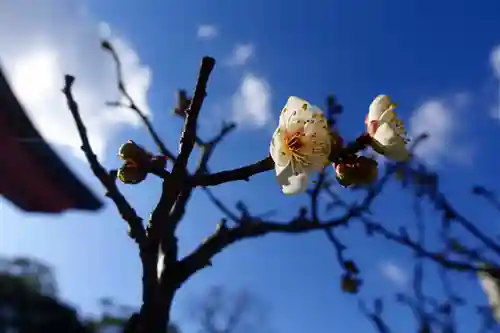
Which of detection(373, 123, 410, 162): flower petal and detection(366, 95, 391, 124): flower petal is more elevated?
detection(366, 95, 391, 124): flower petal

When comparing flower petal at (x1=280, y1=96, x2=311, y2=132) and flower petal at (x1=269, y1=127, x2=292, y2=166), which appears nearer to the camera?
flower petal at (x1=269, y1=127, x2=292, y2=166)

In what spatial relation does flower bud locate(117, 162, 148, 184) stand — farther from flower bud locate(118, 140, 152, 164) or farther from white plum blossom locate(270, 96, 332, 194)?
white plum blossom locate(270, 96, 332, 194)

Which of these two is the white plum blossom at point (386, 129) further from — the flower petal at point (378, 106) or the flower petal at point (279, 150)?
the flower petal at point (279, 150)

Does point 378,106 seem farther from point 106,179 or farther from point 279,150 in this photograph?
point 106,179

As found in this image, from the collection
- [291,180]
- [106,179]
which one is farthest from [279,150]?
[106,179]

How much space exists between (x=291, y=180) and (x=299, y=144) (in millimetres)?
97

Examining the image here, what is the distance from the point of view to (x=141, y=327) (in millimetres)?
735

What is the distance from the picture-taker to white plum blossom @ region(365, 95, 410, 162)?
2.27 feet

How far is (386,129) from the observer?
2.35 ft

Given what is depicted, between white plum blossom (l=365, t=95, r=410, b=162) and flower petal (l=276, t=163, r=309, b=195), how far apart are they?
118mm

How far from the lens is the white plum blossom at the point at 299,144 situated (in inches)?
27.6

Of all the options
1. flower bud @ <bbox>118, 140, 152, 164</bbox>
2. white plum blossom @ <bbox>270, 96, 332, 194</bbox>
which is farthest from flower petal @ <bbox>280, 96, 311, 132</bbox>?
flower bud @ <bbox>118, 140, 152, 164</bbox>

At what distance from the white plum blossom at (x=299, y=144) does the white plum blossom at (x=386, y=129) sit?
0.07 m

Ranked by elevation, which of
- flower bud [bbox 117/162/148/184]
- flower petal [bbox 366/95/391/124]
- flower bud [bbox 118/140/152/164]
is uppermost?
flower petal [bbox 366/95/391/124]
